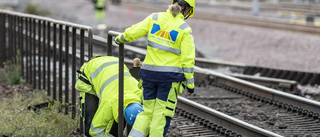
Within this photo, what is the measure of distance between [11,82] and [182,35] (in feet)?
17.9

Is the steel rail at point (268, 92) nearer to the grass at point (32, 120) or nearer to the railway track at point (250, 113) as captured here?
the railway track at point (250, 113)

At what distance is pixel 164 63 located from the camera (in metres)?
4.67

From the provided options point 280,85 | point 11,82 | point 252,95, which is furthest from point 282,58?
point 11,82

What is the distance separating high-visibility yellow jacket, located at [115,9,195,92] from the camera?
461 centimetres

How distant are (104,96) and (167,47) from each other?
92cm

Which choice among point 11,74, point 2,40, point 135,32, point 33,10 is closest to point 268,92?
point 135,32

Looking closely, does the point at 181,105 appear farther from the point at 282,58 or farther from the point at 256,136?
the point at 282,58

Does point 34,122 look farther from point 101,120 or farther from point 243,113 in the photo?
point 243,113

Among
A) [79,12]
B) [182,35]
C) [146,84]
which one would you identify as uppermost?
[182,35]

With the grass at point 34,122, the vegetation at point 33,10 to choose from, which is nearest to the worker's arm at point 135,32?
the grass at point 34,122

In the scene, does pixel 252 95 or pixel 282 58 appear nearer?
pixel 252 95

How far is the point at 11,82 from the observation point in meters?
9.19

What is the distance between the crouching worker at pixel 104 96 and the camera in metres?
5.11

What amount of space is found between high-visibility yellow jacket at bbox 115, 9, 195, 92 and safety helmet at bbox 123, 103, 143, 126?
0.41 m
